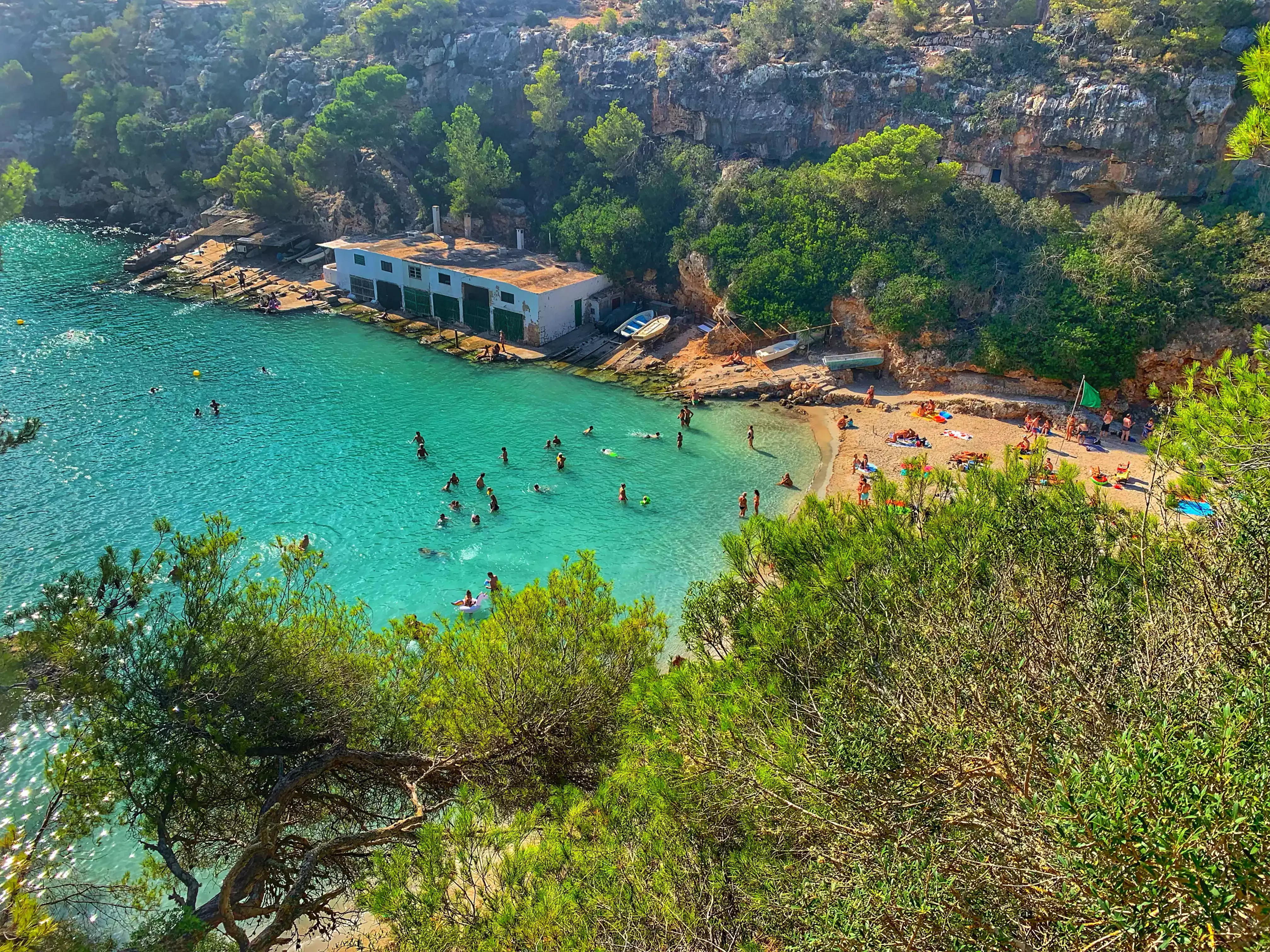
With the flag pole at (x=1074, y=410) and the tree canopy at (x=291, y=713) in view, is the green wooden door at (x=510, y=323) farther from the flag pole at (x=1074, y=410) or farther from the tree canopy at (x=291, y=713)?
the tree canopy at (x=291, y=713)

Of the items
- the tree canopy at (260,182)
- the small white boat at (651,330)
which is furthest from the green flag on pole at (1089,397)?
the tree canopy at (260,182)

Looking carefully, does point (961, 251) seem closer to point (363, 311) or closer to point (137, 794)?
point (363, 311)

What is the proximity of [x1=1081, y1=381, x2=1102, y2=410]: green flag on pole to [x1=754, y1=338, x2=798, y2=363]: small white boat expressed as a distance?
13.9m

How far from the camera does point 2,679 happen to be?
37.9 feet

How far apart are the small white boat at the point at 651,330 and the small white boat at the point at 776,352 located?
6.17 m

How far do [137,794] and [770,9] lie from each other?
55.3 m

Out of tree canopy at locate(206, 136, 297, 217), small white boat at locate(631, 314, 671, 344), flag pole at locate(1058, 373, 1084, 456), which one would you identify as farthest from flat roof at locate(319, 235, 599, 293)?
flag pole at locate(1058, 373, 1084, 456)

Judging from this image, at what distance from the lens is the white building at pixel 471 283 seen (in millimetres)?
45500

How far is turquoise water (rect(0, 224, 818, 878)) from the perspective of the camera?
27.3m

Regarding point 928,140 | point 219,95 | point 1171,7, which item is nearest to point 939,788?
point 928,140

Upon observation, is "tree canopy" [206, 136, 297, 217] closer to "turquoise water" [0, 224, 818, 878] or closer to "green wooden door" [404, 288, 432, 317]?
"turquoise water" [0, 224, 818, 878]

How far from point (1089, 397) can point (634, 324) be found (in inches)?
939

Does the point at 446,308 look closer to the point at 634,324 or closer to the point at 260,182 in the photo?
the point at 634,324

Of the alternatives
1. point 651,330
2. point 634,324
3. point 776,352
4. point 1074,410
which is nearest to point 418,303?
point 634,324
